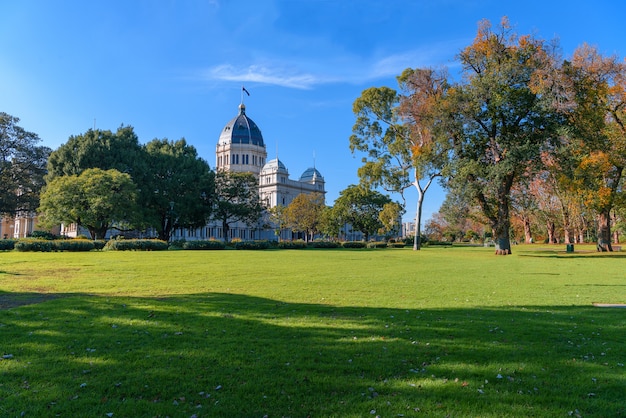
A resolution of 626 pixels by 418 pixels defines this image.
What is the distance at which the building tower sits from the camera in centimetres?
11606

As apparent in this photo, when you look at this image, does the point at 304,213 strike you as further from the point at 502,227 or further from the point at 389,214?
the point at 502,227

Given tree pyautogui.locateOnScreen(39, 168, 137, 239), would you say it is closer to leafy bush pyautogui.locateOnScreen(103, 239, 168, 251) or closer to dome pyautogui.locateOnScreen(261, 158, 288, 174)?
leafy bush pyautogui.locateOnScreen(103, 239, 168, 251)

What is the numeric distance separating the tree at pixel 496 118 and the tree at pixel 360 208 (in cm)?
4299

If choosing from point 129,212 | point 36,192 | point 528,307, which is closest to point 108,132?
point 36,192

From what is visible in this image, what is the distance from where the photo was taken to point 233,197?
2569 inches

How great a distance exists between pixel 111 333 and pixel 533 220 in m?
71.9

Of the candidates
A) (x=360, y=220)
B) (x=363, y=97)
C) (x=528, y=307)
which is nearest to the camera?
(x=528, y=307)

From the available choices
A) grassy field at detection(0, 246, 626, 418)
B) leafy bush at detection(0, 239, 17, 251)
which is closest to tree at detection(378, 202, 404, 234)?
leafy bush at detection(0, 239, 17, 251)

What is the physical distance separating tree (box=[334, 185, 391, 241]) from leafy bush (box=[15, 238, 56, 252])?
163ft

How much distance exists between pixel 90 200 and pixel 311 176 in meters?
88.9

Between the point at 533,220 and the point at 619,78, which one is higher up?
the point at 619,78

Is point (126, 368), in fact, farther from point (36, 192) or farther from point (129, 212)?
point (36, 192)

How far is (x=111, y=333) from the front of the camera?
21.1 feet

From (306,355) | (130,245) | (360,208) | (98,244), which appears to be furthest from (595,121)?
(360,208)
